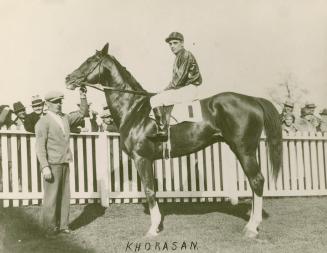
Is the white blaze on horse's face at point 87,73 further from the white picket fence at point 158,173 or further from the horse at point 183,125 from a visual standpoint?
the white picket fence at point 158,173

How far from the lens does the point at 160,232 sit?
7.05 meters

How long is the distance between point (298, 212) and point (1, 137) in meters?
5.58

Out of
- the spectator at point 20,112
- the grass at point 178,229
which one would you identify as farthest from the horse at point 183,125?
the spectator at point 20,112

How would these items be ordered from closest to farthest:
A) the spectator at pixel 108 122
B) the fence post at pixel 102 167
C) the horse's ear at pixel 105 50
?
the horse's ear at pixel 105 50 < the fence post at pixel 102 167 < the spectator at pixel 108 122

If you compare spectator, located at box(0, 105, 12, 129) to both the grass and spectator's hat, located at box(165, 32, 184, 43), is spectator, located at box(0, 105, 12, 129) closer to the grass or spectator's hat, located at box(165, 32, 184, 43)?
the grass

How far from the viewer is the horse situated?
7023mm

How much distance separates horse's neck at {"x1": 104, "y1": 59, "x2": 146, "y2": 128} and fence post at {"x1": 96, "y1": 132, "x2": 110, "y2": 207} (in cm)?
205

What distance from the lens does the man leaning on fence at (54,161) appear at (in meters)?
6.71

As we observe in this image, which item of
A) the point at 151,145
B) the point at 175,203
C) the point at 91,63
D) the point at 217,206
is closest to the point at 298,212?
the point at 217,206

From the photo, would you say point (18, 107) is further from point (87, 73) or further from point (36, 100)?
point (87, 73)

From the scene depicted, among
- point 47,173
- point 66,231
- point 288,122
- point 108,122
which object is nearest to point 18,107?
point 108,122

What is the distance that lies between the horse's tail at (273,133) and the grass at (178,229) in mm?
A: 1029

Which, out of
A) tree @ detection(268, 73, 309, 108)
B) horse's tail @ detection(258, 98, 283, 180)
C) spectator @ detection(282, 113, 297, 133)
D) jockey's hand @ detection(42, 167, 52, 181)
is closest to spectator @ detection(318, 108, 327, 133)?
spectator @ detection(282, 113, 297, 133)

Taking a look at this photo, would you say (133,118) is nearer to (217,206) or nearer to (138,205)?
(138,205)
